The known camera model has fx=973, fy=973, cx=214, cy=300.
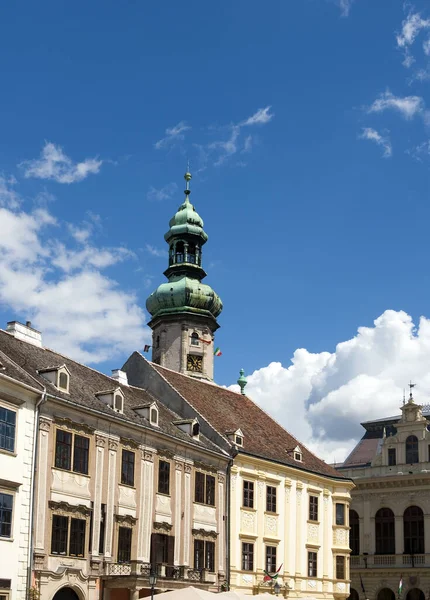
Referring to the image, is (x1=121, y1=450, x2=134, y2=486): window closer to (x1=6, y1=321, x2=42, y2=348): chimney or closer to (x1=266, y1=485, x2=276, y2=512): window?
(x1=6, y1=321, x2=42, y2=348): chimney

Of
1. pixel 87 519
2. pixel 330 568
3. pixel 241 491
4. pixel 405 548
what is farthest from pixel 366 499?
pixel 87 519

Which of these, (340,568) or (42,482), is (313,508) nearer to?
(340,568)

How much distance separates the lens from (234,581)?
163 ft

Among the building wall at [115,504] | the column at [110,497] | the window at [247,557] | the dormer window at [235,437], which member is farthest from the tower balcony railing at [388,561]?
the column at [110,497]

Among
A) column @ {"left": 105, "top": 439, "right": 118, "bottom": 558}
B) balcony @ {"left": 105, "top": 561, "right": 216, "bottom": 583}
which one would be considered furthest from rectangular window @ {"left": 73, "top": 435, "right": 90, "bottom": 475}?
balcony @ {"left": 105, "top": 561, "right": 216, "bottom": 583}

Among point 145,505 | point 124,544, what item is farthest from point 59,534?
point 145,505

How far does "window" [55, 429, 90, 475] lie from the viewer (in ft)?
126

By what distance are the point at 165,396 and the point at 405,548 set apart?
26195 millimetres

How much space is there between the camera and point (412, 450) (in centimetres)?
7106

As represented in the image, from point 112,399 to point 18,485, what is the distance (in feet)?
26.9

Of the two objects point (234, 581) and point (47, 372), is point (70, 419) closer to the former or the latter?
point (47, 372)

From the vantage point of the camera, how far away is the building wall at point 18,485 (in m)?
34.7

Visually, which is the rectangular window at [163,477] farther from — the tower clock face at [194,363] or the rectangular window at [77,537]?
the tower clock face at [194,363]

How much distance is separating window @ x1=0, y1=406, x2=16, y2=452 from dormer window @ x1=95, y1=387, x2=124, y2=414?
7.46m
